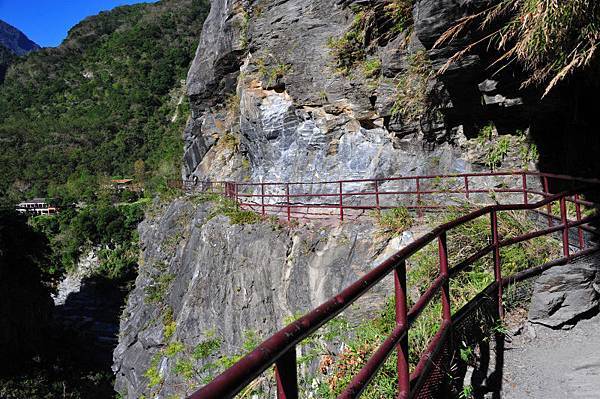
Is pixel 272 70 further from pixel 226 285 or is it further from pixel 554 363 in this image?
pixel 554 363

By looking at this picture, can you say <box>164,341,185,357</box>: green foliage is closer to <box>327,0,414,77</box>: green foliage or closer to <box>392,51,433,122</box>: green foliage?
<box>392,51,433,122</box>: green foliage

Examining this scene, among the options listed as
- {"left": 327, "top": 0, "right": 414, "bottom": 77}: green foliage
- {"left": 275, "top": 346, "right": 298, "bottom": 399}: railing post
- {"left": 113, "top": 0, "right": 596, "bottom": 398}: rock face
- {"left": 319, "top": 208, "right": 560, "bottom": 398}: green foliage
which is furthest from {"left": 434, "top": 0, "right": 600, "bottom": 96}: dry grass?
{"left": 275, "top": 346, "right": 298, "bottom": 399}: railing post

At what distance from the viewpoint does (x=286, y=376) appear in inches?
52.5

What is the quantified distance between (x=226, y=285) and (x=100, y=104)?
107 meters

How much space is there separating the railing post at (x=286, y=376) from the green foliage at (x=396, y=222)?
22.2 ft

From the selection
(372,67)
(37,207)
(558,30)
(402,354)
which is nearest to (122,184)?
(37,207)

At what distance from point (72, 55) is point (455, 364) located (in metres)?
140

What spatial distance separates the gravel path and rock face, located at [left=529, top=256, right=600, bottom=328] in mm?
89

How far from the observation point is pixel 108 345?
33.1 metres

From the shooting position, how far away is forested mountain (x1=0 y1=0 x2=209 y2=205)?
9038cm

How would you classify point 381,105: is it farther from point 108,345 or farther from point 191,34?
point 191,34

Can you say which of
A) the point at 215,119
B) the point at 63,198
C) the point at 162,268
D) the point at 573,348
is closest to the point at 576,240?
the point at 573,348

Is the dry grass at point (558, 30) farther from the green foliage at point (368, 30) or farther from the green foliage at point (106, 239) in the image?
the green foliage at point (106, 239)

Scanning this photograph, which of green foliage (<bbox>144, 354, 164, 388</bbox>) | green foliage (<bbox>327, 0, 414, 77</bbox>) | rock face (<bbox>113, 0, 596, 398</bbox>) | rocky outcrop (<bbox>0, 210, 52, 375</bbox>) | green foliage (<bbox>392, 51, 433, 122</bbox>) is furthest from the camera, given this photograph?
rocky outcrop (<bbox>0, 210, 52, 375</bbox>)
